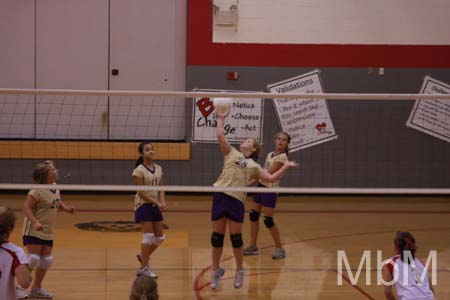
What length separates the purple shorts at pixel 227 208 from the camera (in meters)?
7.83

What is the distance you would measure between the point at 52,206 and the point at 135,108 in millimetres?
6864

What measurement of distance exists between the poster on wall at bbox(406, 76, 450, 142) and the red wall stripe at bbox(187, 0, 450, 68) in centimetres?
39

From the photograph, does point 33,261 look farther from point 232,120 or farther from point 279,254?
point 232,120

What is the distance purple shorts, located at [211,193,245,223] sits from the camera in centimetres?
783

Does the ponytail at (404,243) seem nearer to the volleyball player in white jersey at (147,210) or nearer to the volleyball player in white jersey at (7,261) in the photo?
the volleyball player in white jersey at (7,261)

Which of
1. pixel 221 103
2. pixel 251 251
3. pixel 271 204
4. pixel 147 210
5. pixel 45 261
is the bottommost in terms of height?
pixel 251 251

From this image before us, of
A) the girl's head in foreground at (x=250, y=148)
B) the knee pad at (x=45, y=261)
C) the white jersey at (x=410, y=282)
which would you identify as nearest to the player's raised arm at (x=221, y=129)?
the girl's head in foreground at (x=250, y=148)

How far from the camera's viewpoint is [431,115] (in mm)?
14672

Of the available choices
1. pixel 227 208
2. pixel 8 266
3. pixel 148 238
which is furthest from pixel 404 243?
pixel 148 238

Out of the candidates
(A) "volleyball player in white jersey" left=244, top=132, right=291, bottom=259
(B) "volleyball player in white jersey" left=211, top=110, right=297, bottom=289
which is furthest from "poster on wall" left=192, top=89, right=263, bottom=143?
(B) "volleyball player in white jersey" left=211, top=110, right=297, bottom=289

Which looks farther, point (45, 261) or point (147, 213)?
point (147, 213)

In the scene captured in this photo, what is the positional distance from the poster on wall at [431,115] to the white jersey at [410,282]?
9.19 m

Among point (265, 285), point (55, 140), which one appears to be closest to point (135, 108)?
point (55, 140)

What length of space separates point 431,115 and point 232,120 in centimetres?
395
